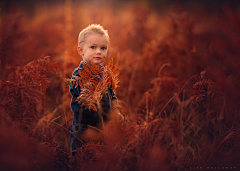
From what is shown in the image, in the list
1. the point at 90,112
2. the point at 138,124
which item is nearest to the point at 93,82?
the point at 90,112

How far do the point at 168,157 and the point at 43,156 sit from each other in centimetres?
95

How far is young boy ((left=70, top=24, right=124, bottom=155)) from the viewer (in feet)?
5.46

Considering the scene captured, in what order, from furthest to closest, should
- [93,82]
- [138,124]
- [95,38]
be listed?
[138,124] < [95,38] < [93,82]

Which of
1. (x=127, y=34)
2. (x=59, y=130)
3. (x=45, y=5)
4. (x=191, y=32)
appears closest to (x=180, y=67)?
(x=191, y=32)

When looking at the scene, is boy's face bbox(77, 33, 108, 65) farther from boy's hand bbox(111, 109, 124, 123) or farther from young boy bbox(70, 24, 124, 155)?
boy's hand bbox(111, 109, 124, 123)

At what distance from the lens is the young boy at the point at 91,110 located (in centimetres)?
166

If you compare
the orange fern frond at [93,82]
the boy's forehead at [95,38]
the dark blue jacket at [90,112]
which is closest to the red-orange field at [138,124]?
the dark blue jacket at [90,112]

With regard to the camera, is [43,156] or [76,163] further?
[76,163]

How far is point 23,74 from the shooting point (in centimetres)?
190

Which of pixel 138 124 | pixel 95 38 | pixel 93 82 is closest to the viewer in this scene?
pixel 93 82

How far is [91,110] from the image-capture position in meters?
1.74

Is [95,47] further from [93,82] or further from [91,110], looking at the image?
[91,110]

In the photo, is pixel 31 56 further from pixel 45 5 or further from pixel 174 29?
pixel 45 5

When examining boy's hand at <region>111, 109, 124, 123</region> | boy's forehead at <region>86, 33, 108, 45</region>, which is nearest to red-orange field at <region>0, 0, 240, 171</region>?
boy's hand at <region>111, 109, 124, 123</region>
